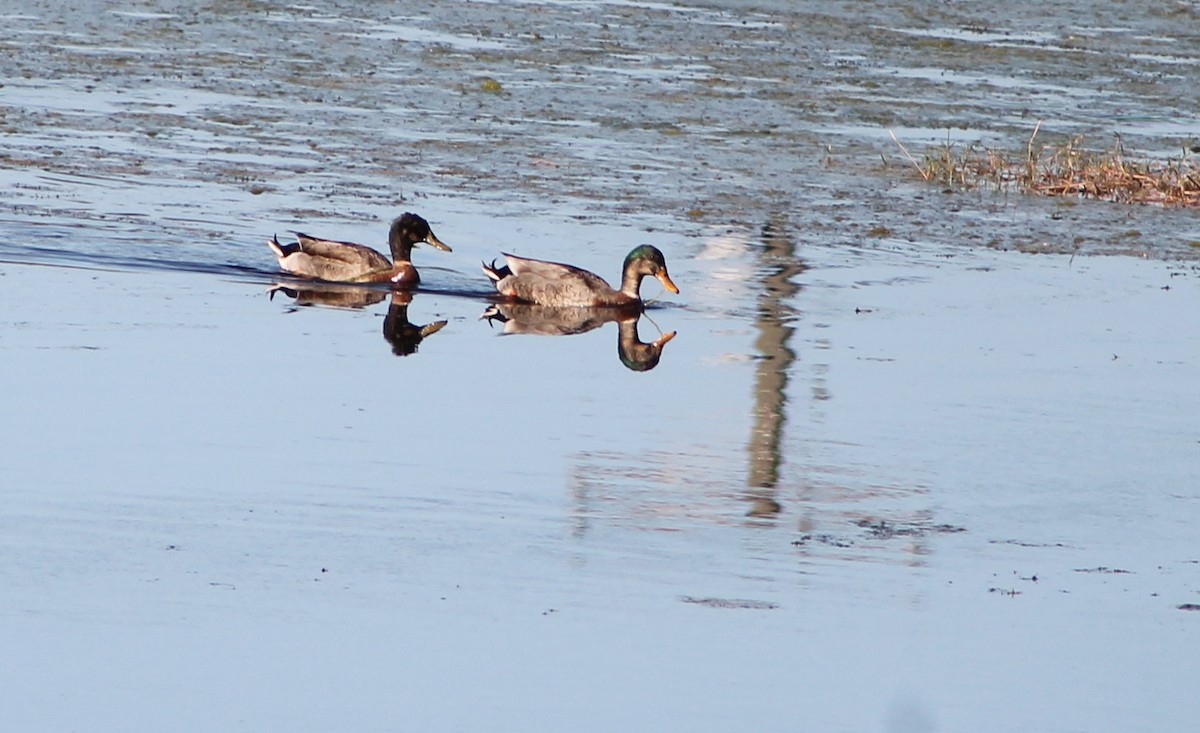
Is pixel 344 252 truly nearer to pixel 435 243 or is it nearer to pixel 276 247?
pixel 276 247

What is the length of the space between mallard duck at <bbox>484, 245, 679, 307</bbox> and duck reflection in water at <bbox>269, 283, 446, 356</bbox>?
0.54m

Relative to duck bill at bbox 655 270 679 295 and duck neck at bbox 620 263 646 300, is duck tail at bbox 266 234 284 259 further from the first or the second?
A: duck bill at bbox 655 270 679 295

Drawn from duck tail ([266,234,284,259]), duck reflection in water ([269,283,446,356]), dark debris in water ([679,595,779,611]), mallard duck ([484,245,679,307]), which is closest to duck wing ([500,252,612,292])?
mallard duck ([484,245,679,307])

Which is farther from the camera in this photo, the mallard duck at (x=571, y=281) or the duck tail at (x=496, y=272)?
the duck tail at (x=496, y=272)

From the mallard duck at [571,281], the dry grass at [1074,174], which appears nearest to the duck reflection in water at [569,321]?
the mallard duck at [571,281]

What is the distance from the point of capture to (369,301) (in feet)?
43.1

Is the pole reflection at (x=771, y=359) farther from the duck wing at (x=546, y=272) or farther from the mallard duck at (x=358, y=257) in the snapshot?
the mallard duck at (x=358, y=257)

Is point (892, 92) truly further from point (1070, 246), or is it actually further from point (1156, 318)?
point (1156, 318)

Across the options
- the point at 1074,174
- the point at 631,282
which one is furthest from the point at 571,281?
the point at 1074,174

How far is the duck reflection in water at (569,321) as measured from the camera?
478 inches

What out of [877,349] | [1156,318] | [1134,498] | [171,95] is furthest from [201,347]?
[171,95]

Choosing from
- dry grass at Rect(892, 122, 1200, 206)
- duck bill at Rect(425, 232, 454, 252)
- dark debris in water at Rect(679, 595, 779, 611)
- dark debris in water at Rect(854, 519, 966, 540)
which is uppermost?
dry grass at Rect(892, 122, 1200, 206)

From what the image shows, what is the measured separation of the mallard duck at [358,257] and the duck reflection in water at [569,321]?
771 millimetres

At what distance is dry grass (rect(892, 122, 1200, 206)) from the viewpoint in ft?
55.3
